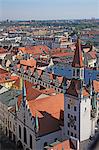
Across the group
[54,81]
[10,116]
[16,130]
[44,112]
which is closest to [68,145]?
[44,112]

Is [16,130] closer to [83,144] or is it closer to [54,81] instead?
[83,144]

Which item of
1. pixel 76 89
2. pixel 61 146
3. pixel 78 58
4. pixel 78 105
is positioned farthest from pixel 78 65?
pixel 61 146

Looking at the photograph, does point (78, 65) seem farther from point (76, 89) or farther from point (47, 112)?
point (47, 112)

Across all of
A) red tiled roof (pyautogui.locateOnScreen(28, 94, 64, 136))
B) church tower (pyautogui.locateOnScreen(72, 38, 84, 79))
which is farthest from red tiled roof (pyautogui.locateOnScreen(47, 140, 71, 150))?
church tower (pyautogui.locateOnScreen(72, 38, 84, 79))

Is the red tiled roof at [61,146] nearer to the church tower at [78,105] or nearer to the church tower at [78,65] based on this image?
the church tower at [78,105]

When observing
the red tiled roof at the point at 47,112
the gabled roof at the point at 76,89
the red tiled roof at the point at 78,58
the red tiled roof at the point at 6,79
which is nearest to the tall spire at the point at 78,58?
the red tiled roof at the point at 78,58

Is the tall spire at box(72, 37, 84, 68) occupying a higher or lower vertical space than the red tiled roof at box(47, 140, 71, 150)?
higher

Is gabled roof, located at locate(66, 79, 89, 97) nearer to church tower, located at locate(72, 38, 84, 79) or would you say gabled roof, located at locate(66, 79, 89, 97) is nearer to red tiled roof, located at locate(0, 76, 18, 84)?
church tower, located at locate(72, 38, 84, 79)

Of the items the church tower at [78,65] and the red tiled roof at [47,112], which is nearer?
the church tower at [78,65]
